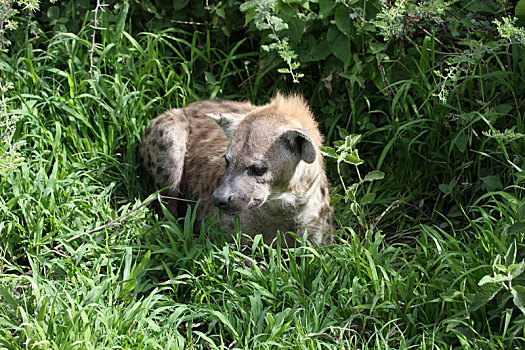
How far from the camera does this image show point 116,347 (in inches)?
110

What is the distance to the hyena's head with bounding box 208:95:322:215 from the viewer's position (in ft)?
11.0

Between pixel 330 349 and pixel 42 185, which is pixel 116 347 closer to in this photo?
pixel 330 349

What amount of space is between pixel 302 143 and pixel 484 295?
119 centimetres

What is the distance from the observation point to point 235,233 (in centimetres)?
378

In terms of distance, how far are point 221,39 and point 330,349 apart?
2864 mm

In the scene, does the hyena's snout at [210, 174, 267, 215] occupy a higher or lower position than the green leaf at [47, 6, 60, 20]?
lower

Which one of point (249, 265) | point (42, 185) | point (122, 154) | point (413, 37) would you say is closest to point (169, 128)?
point (122, 154)

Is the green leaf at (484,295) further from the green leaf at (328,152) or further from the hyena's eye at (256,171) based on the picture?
the hyena's eye at (256,171)

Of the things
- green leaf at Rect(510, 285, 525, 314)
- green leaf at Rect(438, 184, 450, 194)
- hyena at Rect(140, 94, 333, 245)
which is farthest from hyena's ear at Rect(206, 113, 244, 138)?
green leaf at Rect(510, 285, 525, 314)

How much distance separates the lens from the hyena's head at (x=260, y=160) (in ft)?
11.0

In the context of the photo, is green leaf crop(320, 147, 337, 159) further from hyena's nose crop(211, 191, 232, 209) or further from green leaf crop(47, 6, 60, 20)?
green leaf crop(47, 6, 60, 20)

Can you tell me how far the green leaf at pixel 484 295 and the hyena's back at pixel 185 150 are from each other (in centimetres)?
186

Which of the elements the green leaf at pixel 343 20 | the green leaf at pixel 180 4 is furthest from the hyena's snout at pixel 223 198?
the green leaf at pixel 180 4

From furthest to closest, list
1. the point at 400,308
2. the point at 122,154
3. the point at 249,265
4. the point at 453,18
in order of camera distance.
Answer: the point at 122,154 → the point at 453,18 → the point at 249,265 → the point at 400,308
